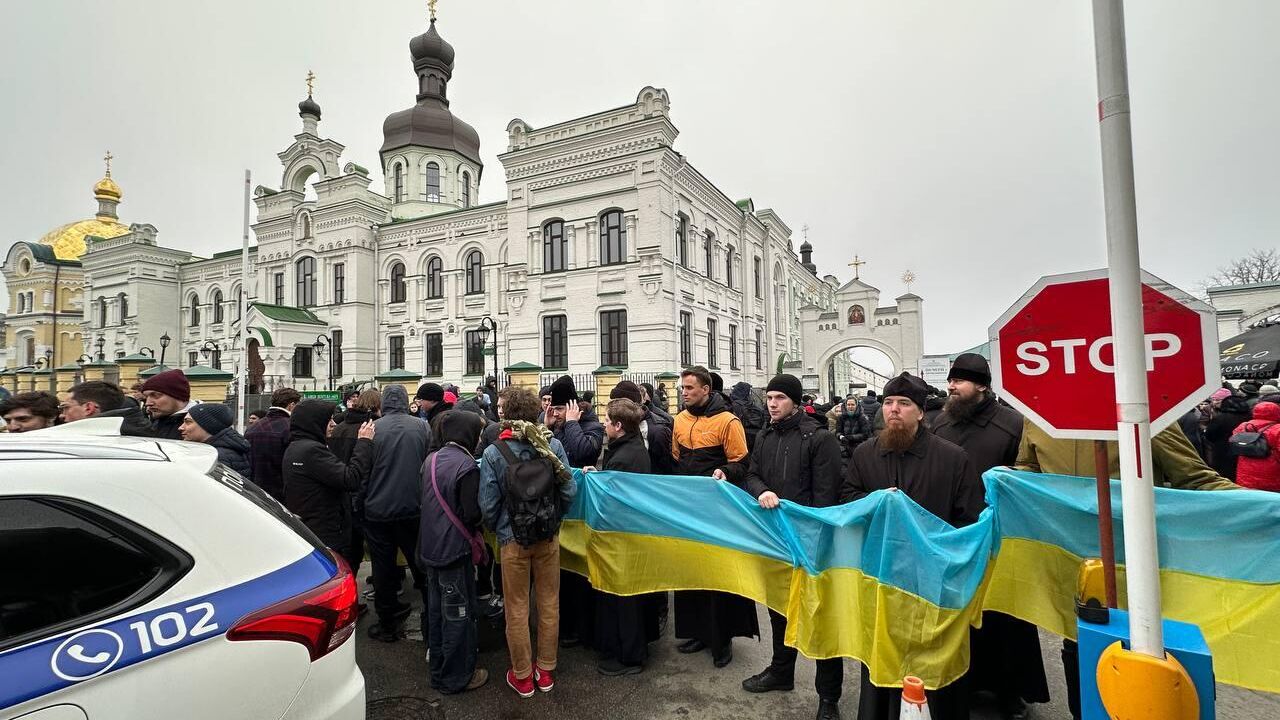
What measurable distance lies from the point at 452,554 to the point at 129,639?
7.63 ft

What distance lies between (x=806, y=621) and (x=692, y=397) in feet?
6.55

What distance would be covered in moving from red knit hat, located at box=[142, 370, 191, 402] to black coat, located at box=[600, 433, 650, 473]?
395 centimetres

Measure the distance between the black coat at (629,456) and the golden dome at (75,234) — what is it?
60050 mm

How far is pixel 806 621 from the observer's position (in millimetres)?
3514

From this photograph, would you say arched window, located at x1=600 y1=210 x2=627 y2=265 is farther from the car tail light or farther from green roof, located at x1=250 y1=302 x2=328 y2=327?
the car tail light

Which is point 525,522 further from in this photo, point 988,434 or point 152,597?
point 988,434

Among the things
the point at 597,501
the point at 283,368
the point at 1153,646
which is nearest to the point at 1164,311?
the point at 1153,646

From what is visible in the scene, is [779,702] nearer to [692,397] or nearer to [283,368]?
[692,397]

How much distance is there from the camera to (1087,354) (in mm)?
2270

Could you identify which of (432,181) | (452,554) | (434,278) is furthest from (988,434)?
(432,181)

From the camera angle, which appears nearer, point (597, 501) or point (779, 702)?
point (779, 702)

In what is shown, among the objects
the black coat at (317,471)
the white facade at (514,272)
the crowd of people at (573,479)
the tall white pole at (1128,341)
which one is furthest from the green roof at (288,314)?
the tall white pole at (1128,341)

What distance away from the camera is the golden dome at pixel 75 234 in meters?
45.2

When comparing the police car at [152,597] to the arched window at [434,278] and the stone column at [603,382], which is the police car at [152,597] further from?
the arched window at [434,278]
